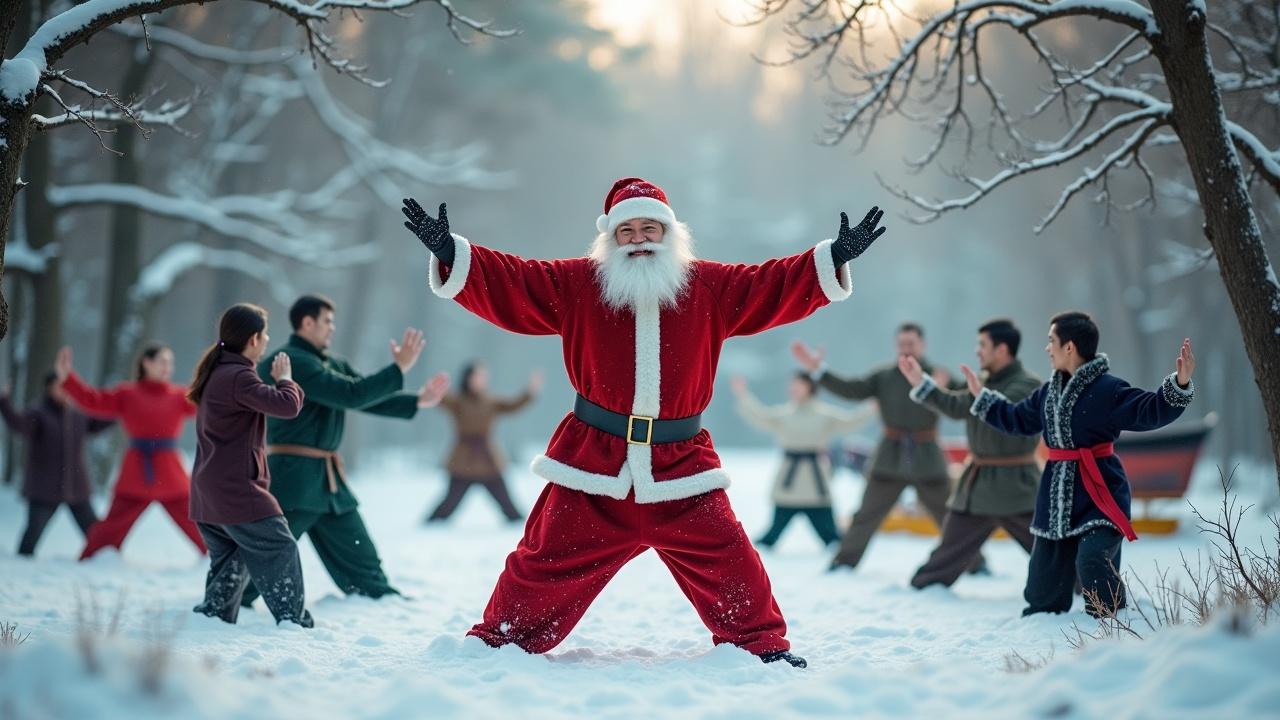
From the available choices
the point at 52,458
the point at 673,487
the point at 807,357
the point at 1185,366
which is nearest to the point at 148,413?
the point at 52,458

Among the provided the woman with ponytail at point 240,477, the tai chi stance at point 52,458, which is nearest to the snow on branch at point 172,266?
the tai chi stance at point 52,458

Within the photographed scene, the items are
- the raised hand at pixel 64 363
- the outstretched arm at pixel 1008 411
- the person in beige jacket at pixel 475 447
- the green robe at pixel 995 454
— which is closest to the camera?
the outstretched arm at pixel 1008 411

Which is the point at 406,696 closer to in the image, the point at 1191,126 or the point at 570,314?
the point at 570,314

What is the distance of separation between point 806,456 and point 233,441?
18.8ft

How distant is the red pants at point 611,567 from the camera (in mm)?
4082

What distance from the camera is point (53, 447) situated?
812 centimetres

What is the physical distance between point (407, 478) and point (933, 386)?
51.3ft

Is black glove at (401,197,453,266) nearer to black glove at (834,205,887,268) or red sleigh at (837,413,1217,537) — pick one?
black glove at (834,205,887,268)

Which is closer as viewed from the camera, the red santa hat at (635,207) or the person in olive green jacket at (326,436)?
the red santa hat at (635,207)

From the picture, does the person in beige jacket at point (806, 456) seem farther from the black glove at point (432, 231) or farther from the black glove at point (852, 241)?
the black glove at point (432, 231)

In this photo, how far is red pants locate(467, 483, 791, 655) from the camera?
13.4ft

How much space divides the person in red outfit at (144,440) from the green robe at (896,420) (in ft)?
16.0

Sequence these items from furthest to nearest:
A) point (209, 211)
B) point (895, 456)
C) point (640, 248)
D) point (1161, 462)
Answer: point (209, 211)
point (1161, 462)
point (895, 456)
point (640, 248)

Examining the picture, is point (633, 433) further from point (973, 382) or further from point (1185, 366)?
point (1185, 366)
